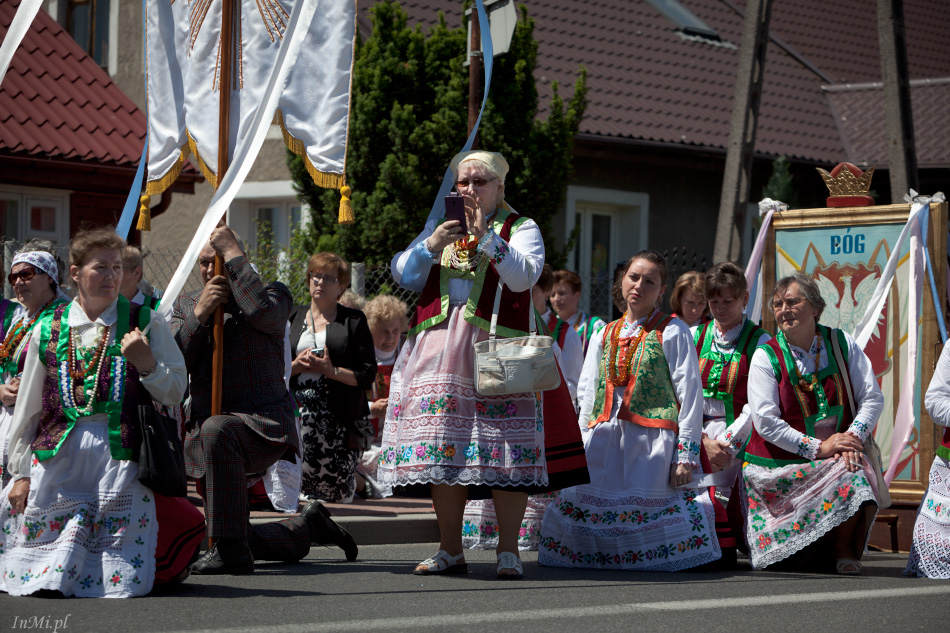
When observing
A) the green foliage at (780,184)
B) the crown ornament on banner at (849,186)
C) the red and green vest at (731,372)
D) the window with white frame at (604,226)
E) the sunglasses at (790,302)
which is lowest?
the red and green vest at (731,372)

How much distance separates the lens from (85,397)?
5.68 metres

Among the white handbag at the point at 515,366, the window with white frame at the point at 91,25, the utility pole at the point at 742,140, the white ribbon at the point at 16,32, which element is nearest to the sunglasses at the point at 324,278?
the white handbag at the point at 515,366

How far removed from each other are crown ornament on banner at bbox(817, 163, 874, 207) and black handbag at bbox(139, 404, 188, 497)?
528 cm

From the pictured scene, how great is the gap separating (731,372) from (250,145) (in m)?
3.48

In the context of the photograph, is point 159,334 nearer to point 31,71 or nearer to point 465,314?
point 465,314

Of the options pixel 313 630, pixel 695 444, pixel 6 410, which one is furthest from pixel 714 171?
pixel 313 630

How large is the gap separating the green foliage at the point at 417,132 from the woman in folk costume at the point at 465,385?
7292 mm

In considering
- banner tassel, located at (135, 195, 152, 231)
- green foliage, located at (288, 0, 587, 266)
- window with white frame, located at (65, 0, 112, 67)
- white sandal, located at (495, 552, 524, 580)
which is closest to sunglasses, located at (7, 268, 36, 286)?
banner tassel, located at (135, 195, 152, 231)

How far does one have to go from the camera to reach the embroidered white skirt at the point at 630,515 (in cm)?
702

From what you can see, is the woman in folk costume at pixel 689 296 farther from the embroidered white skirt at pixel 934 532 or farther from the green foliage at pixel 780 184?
the green foliage at pixel 780 184

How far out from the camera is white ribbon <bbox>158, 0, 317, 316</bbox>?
18.6 ft

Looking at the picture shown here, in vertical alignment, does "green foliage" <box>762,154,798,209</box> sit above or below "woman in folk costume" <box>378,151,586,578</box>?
above

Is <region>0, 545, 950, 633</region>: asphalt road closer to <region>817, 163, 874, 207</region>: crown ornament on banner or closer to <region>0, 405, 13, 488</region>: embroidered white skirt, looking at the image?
<region>0, 405, 13, 488</region>: embroidered white skirt

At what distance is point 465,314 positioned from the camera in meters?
6.30
